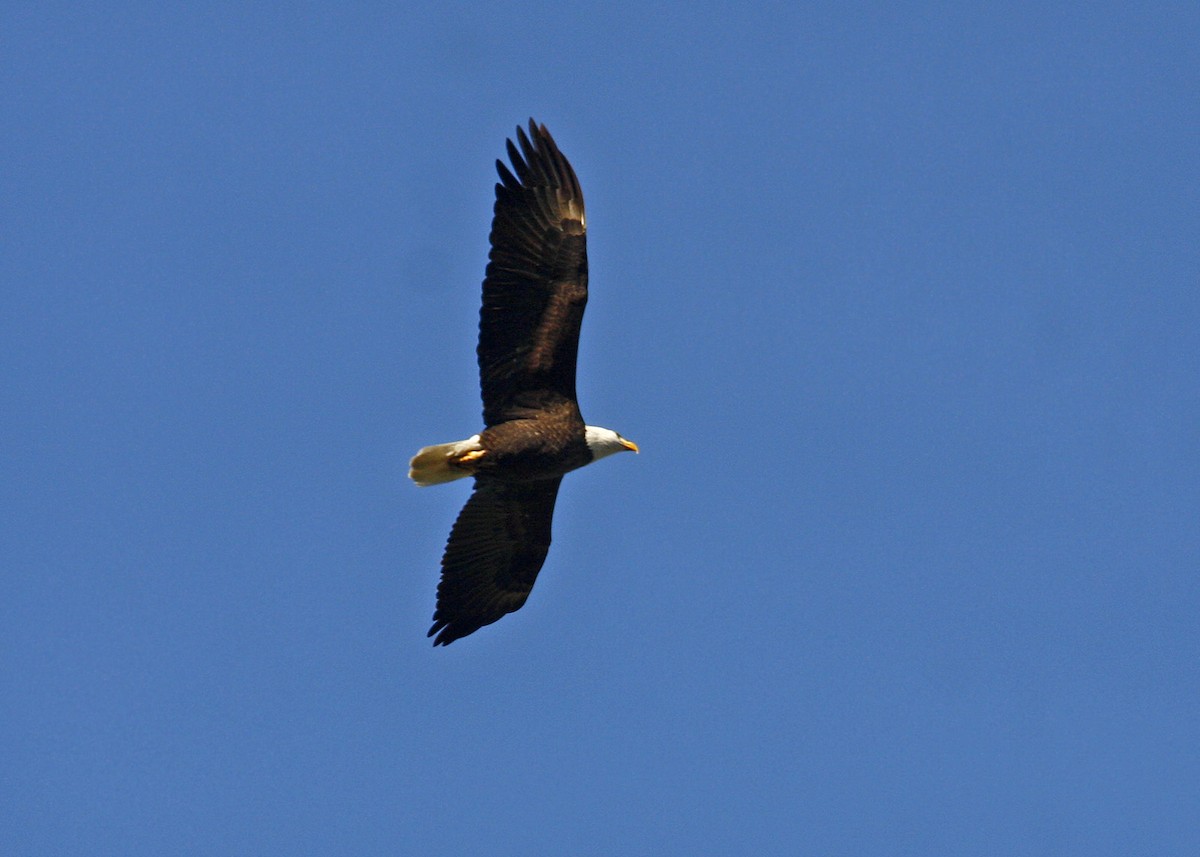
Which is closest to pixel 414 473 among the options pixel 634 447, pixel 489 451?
pixel 489 451

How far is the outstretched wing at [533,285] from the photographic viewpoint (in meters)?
17.7

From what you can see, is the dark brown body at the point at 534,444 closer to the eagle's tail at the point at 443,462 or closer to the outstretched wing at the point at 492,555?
the eagle's tail at the point at 443,462

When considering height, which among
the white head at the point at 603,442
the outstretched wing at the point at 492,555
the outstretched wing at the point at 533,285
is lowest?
the outstretched wing at the point at 492,555

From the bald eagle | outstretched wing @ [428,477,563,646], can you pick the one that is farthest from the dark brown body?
outstretched wing @ [428,477,563,646]

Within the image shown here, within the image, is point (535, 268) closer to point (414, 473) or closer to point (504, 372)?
point (504, 372)

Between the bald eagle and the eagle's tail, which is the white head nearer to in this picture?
the bald eagle

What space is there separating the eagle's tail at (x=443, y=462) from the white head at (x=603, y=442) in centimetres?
95

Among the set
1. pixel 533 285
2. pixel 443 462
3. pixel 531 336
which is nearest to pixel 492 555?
pixel 443 462

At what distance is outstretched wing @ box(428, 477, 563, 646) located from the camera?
18703mm

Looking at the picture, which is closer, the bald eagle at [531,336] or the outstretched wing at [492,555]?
the bald eagle at [531,336]

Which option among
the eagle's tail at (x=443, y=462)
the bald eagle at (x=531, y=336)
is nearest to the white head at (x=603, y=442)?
the bald eagle at (x=531, y=336)

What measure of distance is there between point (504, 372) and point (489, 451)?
0.67m

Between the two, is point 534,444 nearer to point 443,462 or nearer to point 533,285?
point 443,462

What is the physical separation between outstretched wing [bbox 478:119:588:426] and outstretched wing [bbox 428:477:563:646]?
106 centimetres
